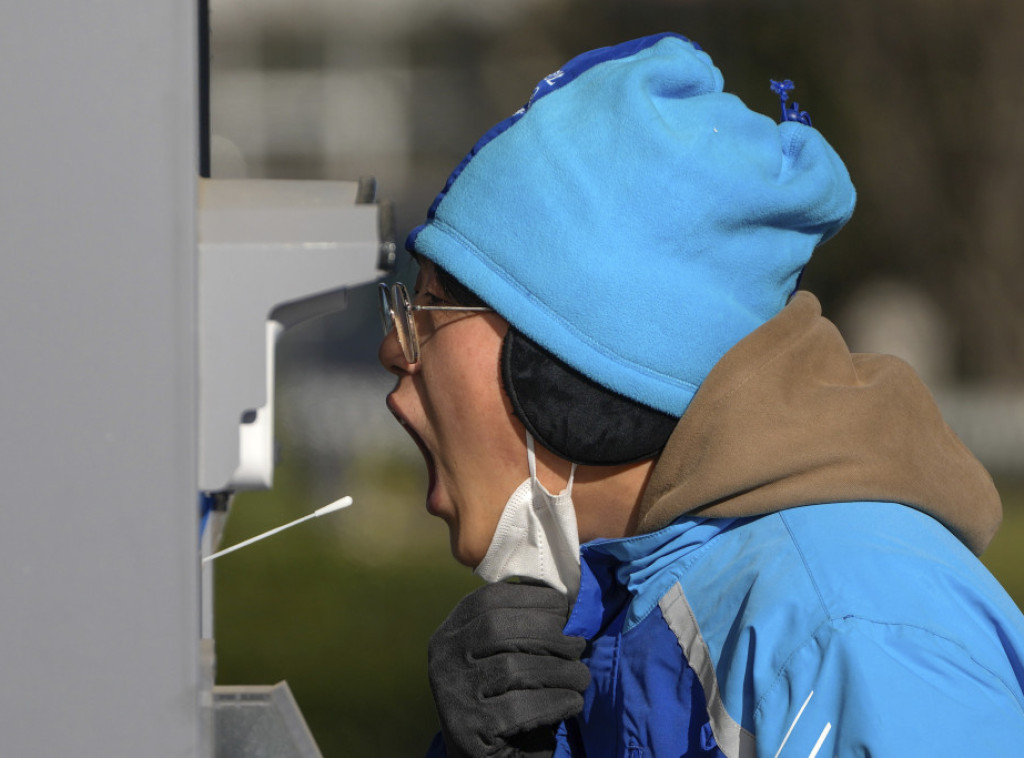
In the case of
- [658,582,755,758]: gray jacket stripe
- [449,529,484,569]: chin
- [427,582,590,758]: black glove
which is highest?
[658,582,755,758]: gray jacket stripe

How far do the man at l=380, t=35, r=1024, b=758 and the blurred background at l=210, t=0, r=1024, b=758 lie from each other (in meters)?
3.10

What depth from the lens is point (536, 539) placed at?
1.46m

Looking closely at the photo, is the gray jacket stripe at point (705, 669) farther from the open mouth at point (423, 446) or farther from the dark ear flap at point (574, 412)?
the open mouth at point (423, 446)

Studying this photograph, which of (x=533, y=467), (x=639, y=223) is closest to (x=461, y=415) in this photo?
(x=533, y=467)

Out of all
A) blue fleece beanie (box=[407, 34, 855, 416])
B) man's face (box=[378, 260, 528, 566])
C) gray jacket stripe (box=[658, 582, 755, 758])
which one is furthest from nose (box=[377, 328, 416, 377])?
gray jacket stripe (box=[658, 582, 755, 758])

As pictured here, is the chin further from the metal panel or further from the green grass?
the green grass

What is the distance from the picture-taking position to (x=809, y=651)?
3.27ft

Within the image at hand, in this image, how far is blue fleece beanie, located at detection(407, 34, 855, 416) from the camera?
1.24 metres

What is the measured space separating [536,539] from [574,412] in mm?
249

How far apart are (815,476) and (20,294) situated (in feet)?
2.83

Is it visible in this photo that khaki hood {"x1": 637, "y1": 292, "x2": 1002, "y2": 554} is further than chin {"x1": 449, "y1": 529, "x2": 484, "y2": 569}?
No

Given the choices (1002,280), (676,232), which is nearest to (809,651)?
(676,232)

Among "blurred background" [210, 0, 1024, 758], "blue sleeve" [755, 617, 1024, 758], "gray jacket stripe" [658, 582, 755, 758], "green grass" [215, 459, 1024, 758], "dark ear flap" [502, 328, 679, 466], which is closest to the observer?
"blue sleeve" [755, 617, 1024, 758]

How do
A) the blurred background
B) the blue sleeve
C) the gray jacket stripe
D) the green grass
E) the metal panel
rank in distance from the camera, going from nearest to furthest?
the metal panel, the blue sleeve, the gray jacket stripe, the green grass, the blurred background
